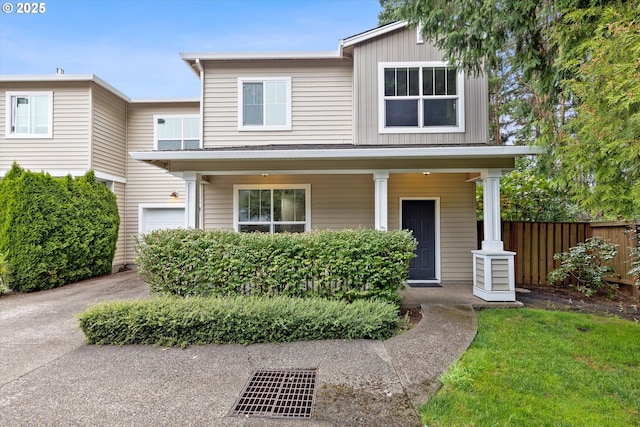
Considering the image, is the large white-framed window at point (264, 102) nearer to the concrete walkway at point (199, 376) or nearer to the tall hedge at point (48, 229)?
the tall hedge at point (48, 229)

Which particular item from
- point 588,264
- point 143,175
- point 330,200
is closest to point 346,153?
point 330,200

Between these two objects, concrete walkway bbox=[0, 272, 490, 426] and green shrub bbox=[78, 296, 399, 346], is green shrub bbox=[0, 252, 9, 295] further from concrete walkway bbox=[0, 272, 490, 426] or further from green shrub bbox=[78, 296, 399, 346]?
green shrub bbox=[78, 296, 399, 346]

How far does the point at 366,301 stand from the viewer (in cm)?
488

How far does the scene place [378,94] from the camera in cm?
765

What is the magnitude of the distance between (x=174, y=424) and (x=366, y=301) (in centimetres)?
304

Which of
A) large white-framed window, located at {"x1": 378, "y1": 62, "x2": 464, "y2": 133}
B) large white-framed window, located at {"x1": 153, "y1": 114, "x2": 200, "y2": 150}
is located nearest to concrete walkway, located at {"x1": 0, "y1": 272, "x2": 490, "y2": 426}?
large white-framed window, located at {"x1": 378, "y1": 62, "x2": 464, "y2": 133}

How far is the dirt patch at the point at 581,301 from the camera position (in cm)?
568

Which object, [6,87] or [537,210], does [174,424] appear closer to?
[537,210]

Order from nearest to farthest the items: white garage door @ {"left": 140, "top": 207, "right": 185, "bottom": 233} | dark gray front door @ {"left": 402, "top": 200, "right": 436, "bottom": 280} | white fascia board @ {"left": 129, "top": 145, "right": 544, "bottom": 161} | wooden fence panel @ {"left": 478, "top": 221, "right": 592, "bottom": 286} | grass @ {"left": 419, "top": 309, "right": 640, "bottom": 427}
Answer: grass @ {"left": 419, "top": 309, "right": 640, "bottom": 427} → white fascia board @ {"left": 129, "top": 145, "right": 544, "bottom": 161} → wooden fence panel @ {"left": 478, "top": 221, "right": 592, "bottom": 286} → dark gray front door @ {"left": 402, "top": 200, "right": 436, "bottom": 280} → white garage door @ {"left": 140, "top": 207, "right": 185, "bottom": 233}

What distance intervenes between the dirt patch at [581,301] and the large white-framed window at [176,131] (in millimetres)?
10804

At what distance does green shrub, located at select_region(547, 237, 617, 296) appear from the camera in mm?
6734

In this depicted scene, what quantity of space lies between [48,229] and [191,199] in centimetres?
413

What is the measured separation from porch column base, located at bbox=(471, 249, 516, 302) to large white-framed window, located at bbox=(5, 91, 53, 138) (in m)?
12.8

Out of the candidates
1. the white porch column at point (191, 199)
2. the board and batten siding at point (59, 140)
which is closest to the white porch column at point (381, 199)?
the white porch column at point (191, 199)
